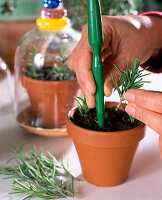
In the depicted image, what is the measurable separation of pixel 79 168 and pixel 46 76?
0.32 metres

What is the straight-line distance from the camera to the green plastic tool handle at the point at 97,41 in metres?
0.48

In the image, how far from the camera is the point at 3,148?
710 mm

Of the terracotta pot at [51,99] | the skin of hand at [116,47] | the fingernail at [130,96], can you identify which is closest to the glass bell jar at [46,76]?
the terracotta pot at [51,99]

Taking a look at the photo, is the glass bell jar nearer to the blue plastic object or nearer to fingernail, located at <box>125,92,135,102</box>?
the blue plastic object

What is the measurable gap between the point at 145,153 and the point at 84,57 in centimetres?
28

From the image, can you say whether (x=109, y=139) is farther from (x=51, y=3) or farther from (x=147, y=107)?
(x=51, y=3)

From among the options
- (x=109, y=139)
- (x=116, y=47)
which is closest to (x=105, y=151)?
(x=109, y=139)

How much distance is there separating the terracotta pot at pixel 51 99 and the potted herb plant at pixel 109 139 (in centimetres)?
19

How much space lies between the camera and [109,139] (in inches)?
20.6

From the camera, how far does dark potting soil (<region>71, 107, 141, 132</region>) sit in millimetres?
568

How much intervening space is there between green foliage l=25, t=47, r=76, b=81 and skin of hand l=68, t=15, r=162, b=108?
0.52 ft

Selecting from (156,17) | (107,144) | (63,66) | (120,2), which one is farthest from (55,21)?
(120,2)

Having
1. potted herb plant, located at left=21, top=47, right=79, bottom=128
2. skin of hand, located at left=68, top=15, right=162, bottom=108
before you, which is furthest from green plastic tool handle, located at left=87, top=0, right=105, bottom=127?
potted herb plant, located at left=21, top=47, right=79, bottom=128

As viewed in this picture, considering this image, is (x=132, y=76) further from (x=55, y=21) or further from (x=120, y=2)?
(x=120, y=2)
